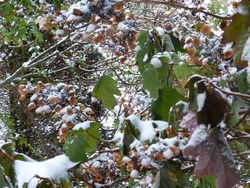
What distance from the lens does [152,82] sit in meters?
0.89

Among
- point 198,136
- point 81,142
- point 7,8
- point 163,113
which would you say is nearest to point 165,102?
point 163,113

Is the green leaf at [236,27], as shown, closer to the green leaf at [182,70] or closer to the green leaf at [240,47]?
the green leaf at [240,47]

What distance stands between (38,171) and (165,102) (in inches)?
14.7

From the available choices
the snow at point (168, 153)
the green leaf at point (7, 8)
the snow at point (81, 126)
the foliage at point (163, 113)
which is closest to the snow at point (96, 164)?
the foliage at point (163, 113)

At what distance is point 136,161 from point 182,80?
0.34 metres

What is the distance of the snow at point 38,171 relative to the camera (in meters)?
0.64

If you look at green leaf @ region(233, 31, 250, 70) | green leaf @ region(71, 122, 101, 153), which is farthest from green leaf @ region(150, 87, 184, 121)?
green leaf @ region(233, 31, 250, 70)

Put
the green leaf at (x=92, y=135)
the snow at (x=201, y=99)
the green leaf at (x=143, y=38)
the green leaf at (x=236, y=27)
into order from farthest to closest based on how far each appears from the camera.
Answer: the green leaf at (x=143, y=38), the green leaf at (x=92, y=135), the green leaf at (x=236, y=27), the snow at (x=201, y=99)

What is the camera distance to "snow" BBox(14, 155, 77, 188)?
0.64 meters

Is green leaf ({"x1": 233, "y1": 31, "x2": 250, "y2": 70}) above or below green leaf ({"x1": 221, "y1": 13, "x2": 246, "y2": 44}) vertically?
below

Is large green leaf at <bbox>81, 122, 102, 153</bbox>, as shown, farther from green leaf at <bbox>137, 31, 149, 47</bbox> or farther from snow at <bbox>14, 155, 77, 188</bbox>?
green leaf at <bbox>137, 31, 149, 47</bbox>

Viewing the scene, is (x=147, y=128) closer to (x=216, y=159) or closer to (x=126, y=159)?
(x=126, y=159)

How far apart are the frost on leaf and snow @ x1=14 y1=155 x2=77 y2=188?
246 millimetres

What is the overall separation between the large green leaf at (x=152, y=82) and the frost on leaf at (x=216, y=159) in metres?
0.34
